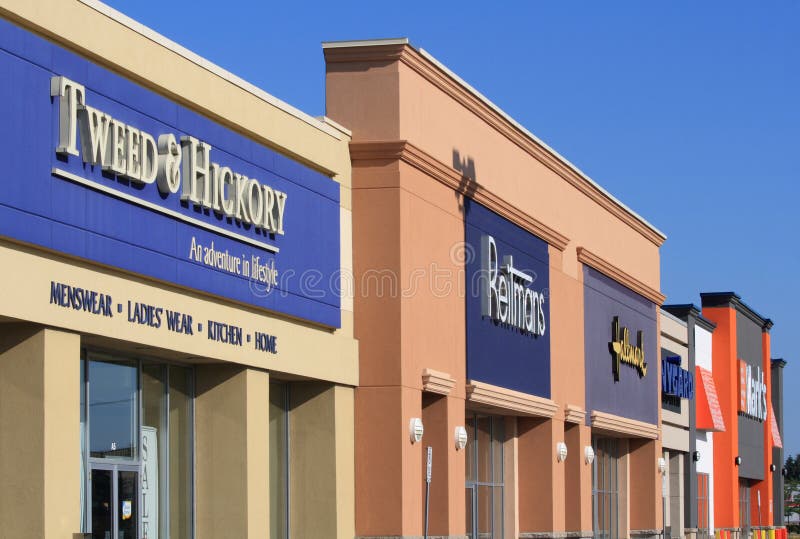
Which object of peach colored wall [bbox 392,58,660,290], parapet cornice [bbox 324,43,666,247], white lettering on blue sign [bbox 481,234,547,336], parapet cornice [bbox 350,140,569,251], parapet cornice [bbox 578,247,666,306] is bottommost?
white lettering on blue sign [bbox 481,234,547,336]

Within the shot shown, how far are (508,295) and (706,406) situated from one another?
25.0m

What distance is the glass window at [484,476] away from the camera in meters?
33.2

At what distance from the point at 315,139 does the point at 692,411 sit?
31810 millimetres

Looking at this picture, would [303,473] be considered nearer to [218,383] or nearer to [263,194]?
[218,383]

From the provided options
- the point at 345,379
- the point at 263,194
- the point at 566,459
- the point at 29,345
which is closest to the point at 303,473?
the point at 345,379

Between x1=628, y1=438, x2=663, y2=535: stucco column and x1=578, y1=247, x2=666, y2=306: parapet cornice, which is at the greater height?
x1=578, y1=247, x2=666, y2=306: parapet cornice

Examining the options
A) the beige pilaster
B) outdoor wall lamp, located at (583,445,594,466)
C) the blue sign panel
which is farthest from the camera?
the blue sign panel

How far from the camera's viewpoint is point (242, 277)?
23.2 metres

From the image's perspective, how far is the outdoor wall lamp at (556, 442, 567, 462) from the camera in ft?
119

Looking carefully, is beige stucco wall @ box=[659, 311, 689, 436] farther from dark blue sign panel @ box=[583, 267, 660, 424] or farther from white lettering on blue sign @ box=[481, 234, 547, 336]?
white lettering on blue sign @ box=[481, 234, 547, 336]

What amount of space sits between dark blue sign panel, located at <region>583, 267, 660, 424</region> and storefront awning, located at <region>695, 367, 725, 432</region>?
26.5 feet

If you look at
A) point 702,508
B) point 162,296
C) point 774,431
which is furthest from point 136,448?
point 774,431

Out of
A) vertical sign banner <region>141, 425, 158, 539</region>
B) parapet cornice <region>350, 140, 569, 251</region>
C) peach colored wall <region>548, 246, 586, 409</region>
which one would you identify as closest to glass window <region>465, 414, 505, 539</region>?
peach colored wall <region>548, 246, 586, 409</region>

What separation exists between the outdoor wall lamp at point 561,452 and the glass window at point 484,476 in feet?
5.16
